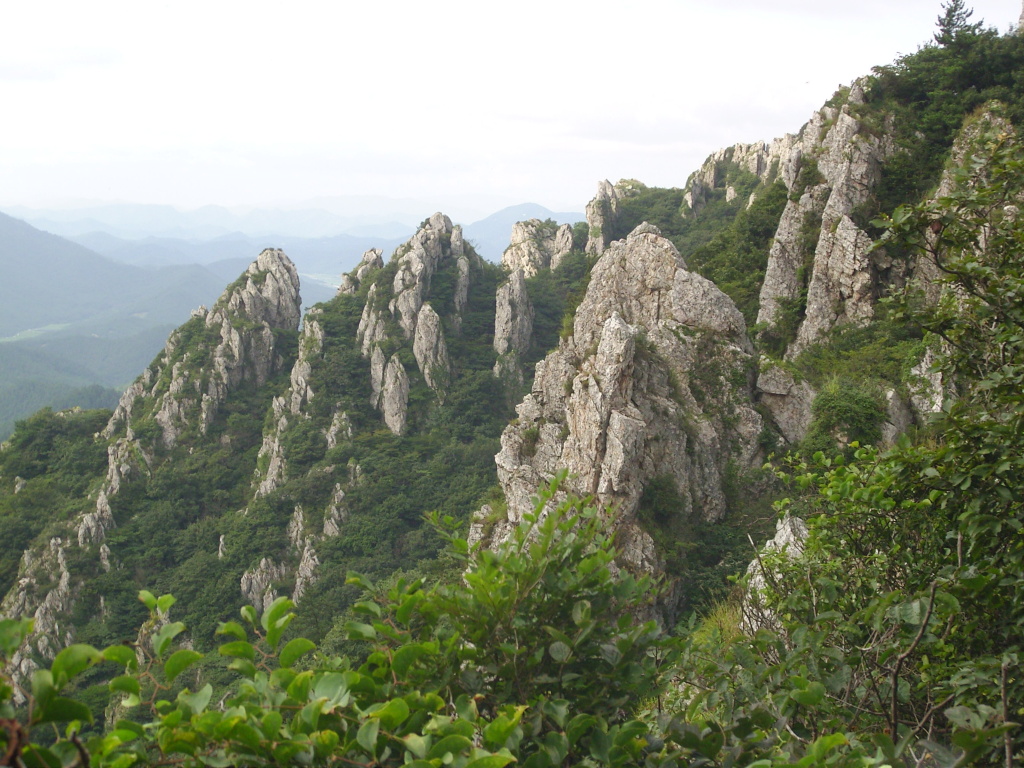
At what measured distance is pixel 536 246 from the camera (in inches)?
2467

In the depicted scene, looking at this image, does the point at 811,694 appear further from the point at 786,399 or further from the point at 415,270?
the point at 415,270

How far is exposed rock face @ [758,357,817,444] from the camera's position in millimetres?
19859

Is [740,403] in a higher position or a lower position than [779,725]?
lower

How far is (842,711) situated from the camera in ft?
11.5

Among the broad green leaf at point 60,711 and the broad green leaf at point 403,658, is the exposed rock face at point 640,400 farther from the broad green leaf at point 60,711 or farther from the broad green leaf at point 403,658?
the broad green leaf at point 60,711

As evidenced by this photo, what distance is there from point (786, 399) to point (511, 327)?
29.9 m

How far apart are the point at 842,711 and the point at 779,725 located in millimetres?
950

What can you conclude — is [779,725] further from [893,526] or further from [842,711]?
[893,526]

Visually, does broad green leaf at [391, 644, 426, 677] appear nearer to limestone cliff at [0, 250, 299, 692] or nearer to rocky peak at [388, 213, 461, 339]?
limestone cliff at [0, 250, 299, 692]

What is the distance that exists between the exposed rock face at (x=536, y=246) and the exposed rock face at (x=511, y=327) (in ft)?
36.2

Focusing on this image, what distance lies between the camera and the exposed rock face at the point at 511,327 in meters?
47.9

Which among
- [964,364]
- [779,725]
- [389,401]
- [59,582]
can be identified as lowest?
[59,582]

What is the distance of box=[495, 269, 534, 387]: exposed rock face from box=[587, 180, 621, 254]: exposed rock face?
10.7m

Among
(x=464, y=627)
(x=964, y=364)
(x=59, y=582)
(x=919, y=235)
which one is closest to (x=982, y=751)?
(x=464, y=627)
